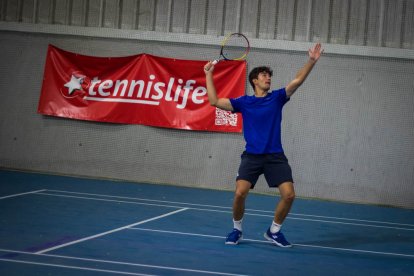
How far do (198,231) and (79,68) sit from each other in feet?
23.7

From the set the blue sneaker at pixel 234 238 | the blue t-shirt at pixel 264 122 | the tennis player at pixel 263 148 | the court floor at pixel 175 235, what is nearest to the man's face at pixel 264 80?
the tennis player at pixel 263 148

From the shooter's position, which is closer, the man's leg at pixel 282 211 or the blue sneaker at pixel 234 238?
the man's leg at pixel 282 211

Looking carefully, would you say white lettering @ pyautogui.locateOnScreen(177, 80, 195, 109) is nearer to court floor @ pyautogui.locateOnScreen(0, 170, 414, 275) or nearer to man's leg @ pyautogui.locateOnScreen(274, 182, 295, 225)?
court floor @ pyautogui.locateOnScreen(0, 170, 414, 275)

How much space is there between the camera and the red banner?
536 inches

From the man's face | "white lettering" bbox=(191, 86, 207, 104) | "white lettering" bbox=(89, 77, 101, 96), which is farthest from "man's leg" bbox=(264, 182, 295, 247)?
"white lettering" bbox=(89, 77, 101, 96)

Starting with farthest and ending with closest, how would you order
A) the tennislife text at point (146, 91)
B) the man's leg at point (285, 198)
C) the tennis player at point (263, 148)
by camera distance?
the tennislife text at point (146, 91) → the tennis player at point (263, 148) → the man's leg at point (285, 198)

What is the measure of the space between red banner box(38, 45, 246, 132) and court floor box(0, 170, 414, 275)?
199 cm

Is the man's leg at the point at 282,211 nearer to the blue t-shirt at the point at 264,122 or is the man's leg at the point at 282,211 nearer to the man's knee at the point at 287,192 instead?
the man's knee at the point at 287,192

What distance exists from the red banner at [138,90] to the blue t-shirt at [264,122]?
19.9 ft

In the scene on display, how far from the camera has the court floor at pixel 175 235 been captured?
19.9 ft

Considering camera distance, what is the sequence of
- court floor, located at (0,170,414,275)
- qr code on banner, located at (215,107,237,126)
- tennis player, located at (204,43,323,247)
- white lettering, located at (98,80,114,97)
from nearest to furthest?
1. court floor, located at (0,170,414,275)
2. tennis player, located at (204,43,323,247)
3. qr code on banner, located at (215,107,237,126)
4. white lettering, located at (98,80,114,97)

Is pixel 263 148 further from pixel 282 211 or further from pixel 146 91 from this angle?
pixel 146 91

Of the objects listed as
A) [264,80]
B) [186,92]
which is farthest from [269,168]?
[186,92]

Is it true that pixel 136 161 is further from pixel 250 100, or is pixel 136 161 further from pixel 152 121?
pixel 250 100
